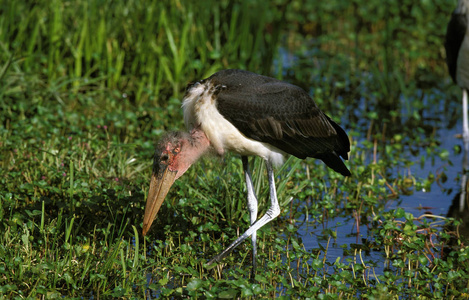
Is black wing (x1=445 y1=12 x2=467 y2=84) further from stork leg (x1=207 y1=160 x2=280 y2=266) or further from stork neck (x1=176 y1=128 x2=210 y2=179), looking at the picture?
stork neck (x1=176 y1=128 x2=210 y2=179)

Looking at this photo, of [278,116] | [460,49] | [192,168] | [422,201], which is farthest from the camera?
[460,49]

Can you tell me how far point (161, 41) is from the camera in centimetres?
658

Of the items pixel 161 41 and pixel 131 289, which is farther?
pixel 161 41

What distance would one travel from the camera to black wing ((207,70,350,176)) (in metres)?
3.71

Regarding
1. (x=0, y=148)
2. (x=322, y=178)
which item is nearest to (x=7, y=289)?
(x=0, y=148)

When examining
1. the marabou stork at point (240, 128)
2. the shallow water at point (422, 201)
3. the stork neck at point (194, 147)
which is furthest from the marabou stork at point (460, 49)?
the stork neck at point (194, 147)

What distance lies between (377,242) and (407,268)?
0.85 ft

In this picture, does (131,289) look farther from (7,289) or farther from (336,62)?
(336,62)

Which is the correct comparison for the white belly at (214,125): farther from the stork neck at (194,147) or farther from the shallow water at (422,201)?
the shallow water at (422,201)

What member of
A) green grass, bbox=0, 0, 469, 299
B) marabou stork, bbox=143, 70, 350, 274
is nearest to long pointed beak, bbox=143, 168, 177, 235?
marabou stork, bbox=143, 70, 350, 274

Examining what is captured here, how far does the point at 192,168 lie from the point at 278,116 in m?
1.16

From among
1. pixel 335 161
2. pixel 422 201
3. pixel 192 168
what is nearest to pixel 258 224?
pixel 335 161

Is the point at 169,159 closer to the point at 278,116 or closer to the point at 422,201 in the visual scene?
the point at 278,116

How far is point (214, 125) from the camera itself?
369cm
